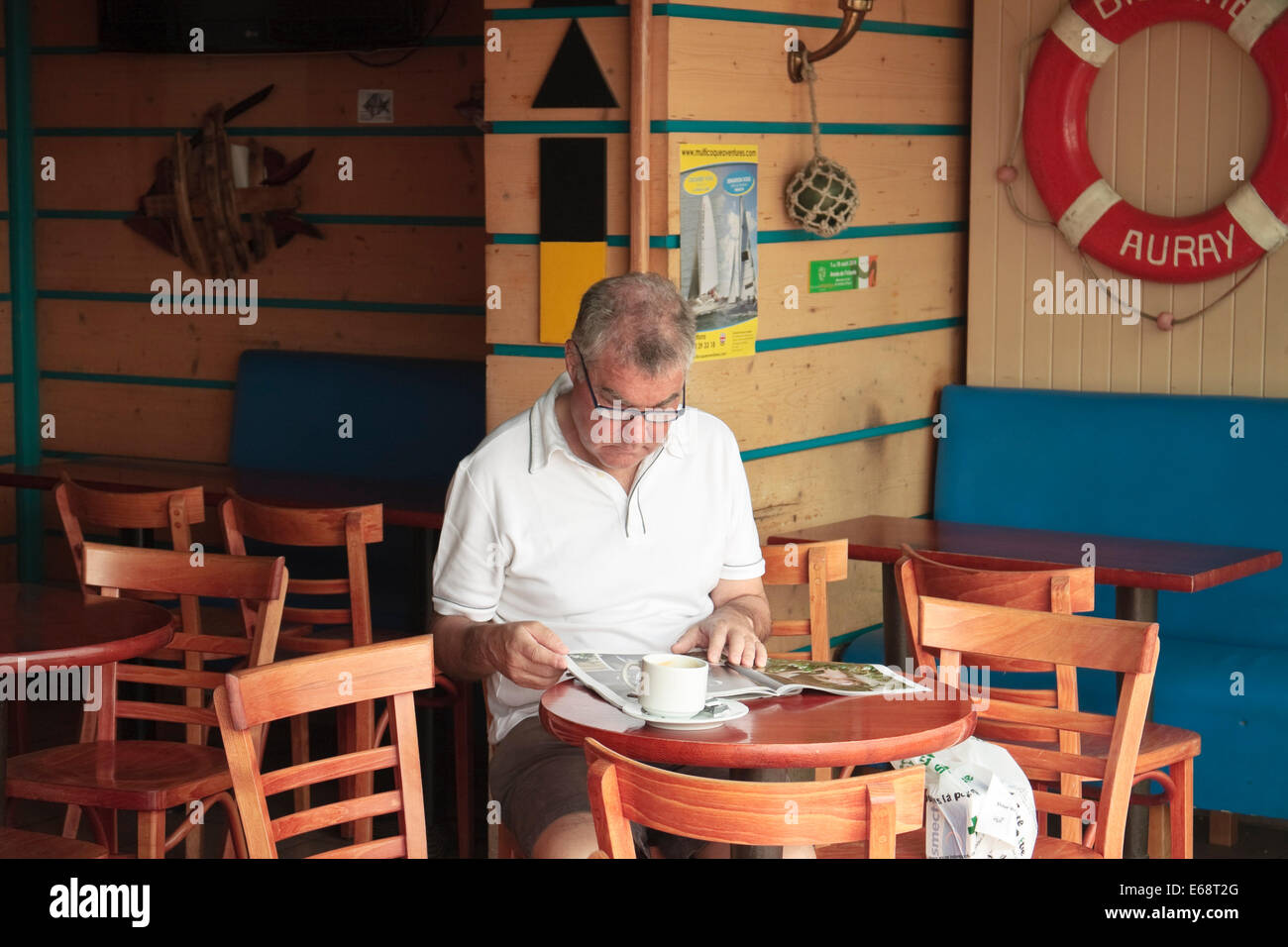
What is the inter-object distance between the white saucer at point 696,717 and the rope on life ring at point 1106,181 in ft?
8.98

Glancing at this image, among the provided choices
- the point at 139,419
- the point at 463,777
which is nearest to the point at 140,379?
the point at 139,419

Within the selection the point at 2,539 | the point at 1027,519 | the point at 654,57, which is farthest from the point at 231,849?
the point at 2,539

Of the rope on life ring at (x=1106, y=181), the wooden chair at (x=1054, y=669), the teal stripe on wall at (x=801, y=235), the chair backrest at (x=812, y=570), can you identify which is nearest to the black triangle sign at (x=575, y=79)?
the teal stripe on wall at (x=801, y=235)

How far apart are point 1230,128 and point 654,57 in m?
1.70

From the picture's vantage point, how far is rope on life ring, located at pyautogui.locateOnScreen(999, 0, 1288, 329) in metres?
4.39

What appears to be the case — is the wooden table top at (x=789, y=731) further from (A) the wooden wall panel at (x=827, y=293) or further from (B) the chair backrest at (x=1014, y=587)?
(A) the wooden wall panel at (x=827, y=293)

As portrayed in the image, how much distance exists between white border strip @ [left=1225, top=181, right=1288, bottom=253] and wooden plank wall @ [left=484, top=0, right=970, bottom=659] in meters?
0.83

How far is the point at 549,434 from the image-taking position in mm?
2812

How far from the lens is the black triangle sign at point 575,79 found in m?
3.83

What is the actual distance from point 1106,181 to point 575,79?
1676mm

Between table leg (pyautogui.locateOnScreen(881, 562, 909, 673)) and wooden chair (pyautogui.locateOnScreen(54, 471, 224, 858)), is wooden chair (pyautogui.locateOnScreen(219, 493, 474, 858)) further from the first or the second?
table leg (pyautogui.locateOnScreen(881, 562, 909, 673))

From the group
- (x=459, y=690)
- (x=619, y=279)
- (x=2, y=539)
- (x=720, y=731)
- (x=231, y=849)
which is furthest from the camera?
(x=2, y=539)
